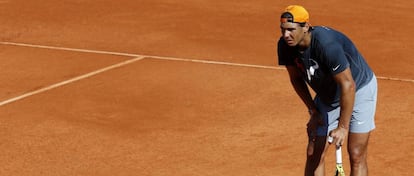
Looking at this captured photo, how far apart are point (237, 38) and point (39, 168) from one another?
6714mm

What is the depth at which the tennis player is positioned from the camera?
8344 mm

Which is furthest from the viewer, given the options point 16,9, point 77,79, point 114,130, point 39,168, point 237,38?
point 16,9

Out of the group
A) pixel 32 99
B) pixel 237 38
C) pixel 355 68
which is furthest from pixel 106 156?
pixel 237 38

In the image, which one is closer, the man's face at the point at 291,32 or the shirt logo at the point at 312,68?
the man's face at the point at 291,32

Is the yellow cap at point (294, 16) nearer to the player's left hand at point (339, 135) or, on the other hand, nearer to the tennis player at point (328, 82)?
the tennis player at point (328, 82)

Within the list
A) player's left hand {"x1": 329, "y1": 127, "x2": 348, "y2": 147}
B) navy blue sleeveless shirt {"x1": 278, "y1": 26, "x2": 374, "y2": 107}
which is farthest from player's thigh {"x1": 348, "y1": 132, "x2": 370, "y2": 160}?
player's left hand {"x1": 329, "y1": 127, "x2": 348, "y2": 147}

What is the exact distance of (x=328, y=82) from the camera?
28.7 feet

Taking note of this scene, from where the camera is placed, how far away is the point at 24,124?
485 inches

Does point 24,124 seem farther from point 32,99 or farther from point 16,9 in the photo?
point 16,9

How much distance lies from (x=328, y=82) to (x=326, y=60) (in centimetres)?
44

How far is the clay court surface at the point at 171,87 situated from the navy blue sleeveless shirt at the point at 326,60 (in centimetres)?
190

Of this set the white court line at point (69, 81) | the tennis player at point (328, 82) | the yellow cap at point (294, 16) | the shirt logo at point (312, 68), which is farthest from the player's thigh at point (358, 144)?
the white court line at point (69, 81)

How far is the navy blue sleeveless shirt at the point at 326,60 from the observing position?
832 cm

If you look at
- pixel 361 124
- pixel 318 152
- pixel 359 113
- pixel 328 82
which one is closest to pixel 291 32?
pixel 328 82
